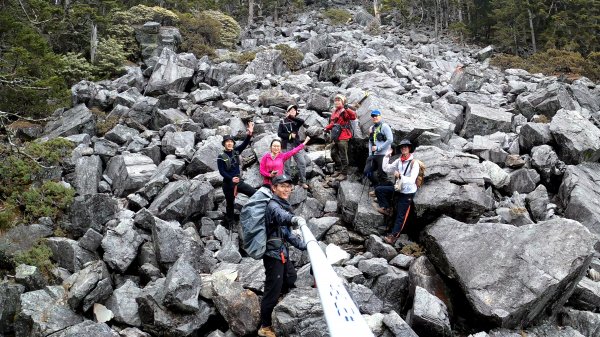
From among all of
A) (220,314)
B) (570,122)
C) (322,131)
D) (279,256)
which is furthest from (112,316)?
(570,122)

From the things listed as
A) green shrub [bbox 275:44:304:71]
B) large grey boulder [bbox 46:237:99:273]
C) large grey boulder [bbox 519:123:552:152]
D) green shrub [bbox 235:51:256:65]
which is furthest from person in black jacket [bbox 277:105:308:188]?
green shrub [bbox 275:44:304:71]

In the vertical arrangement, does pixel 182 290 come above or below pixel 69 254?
above

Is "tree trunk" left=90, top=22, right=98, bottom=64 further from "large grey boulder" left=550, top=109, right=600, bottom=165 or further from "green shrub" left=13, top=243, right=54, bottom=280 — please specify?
"large grey boulder" left=550, top=109, right=600, bottom=165

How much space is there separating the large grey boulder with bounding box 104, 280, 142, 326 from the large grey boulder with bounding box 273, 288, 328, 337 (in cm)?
305

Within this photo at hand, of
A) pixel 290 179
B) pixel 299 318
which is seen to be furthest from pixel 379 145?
pixel 299 318

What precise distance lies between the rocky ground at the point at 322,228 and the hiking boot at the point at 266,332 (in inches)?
5.6

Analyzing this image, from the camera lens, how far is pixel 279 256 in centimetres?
674

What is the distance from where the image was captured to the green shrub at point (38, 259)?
9.22 meters

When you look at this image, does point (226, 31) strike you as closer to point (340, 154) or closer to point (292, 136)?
point (340, 154)

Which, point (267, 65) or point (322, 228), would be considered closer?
point (322, 228)

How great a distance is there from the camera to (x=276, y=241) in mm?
6691

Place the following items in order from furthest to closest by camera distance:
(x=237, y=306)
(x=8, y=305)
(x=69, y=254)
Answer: (x=69, y=254) < (x=8, y=305) < (x=237, y=306)

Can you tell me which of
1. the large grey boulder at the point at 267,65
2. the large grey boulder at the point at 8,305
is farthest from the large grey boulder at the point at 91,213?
the large grey boulder at the point at 267,65

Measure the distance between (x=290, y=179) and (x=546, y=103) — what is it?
58.9ft
